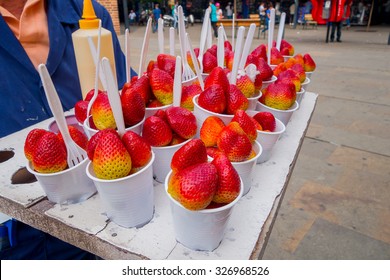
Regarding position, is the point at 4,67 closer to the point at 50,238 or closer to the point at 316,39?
the point at 50,238

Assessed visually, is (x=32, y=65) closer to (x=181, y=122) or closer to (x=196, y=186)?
(x=181, y=122)

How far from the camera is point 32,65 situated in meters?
1.43

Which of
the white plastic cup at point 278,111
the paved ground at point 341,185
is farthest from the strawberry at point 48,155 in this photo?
the paved ground at point 341,185

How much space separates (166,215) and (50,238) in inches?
27.7

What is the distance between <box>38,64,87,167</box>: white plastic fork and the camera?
70 cm

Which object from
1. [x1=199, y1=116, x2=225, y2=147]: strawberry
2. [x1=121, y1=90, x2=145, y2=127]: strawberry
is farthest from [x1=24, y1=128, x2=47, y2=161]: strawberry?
[x1=199, y1=116, x2=225, y2=147]: strawberry

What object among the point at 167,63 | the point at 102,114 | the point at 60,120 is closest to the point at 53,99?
the point at 60,120

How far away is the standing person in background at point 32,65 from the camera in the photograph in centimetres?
132

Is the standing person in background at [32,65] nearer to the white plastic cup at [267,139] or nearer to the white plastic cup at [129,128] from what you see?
the white plastic cup at [129,128]

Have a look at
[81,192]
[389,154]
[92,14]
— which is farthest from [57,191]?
[389,154]

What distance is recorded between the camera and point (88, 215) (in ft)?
2.84

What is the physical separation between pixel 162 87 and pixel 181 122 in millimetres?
210

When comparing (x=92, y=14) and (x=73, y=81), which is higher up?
(x=92, y=14)

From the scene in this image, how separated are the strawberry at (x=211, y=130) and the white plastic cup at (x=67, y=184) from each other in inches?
14.0
